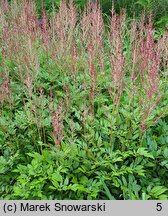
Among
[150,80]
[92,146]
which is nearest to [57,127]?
[92,146]

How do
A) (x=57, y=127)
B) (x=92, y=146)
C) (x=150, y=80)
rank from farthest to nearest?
(x=92, y=146)
(x=150, y=80)
(x=57, y=127)

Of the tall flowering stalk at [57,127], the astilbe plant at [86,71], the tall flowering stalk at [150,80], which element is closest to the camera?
the tall flowering stalk at [57,127]

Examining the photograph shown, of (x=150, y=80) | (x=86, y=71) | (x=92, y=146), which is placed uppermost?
(x=86, y=71)

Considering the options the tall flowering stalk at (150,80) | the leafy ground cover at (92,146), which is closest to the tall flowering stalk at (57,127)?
the leafy ground cover at (92,146)

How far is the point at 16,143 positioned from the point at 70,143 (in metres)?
0.52

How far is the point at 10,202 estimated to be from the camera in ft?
6.88

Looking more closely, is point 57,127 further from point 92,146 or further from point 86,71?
point 86,71

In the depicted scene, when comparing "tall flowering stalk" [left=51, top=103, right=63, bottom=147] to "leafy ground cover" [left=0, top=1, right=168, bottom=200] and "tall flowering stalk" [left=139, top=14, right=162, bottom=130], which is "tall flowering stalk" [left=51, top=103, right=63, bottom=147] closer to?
"leafy ground cover" [left=0, top=1, right=168, bottom=200]

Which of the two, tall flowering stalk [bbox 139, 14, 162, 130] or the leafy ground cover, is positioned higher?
tall flowering stalk [bbox 139, 14, 162, 130]

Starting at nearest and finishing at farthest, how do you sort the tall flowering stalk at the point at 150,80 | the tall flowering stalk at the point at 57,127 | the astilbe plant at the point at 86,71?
the tall flowering stalk at the point at 57,127, the tall flowering stalk at the point at 150,80, the astilbe plant at the point at 86,71

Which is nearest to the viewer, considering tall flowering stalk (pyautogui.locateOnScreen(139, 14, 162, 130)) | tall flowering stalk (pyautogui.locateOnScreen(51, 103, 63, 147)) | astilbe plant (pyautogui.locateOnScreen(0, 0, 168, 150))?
tall flowering stalk (pyautogui.locateOnScreen(51, 103, 63, 147))

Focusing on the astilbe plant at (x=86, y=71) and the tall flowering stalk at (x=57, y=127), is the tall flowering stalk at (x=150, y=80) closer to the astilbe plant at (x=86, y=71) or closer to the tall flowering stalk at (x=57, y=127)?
the astilbe plant at (x=86, y=71)

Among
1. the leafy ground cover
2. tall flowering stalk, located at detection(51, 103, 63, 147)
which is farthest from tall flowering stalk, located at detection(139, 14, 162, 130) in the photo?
tall flowering stalk, located at detection(51, 103, 63, 147)

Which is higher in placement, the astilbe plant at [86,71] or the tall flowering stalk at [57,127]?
the astilbe plant at [86,71]
